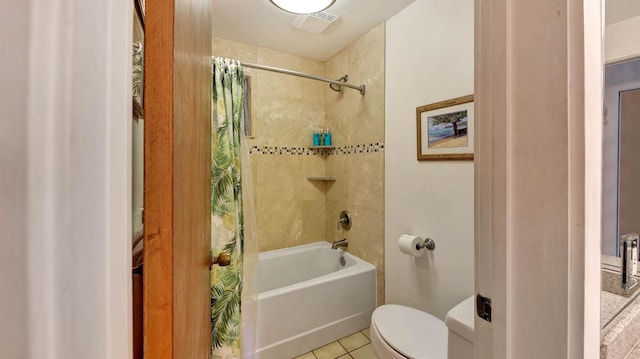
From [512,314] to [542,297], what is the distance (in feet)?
0.24

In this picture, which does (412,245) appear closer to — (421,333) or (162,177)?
(421,333)

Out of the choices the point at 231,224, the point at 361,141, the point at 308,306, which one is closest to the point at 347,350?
the point at 308,306

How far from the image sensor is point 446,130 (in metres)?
1.50

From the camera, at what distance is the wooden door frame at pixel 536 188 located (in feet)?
1.59

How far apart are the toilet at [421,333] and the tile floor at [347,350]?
445 millimetres

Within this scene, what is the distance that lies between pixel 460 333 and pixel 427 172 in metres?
0.96

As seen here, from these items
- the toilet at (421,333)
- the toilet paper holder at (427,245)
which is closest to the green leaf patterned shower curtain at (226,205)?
the toilet at (421,333)

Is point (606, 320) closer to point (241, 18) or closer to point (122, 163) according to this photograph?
point (122, 163)

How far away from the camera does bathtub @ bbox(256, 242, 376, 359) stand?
5.29 ft

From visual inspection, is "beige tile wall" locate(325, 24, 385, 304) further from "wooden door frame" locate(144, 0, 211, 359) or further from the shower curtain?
"wooden door frame" locate(144, 0, 211, 359)

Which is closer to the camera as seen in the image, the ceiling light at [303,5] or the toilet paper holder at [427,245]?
the ceiling light at [303,5]

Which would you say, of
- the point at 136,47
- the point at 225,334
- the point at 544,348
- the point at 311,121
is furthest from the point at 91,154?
the point at 311,121

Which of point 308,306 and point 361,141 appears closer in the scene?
point 308,306

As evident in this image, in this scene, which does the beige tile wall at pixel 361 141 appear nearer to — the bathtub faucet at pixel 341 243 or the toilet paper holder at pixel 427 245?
the bathtub faucet at pixel 341 243
